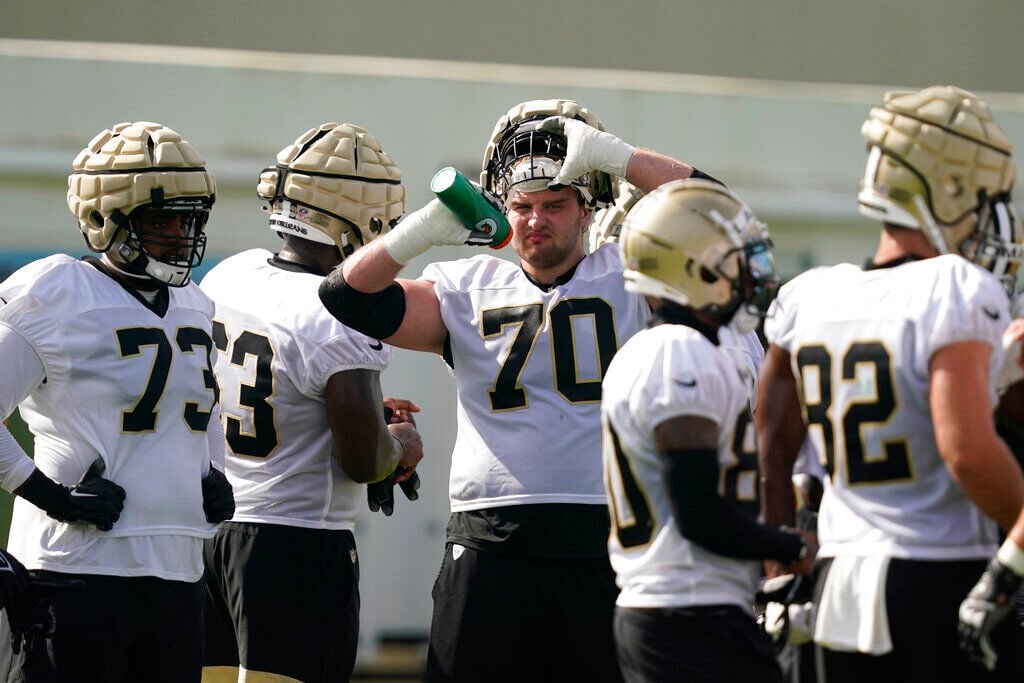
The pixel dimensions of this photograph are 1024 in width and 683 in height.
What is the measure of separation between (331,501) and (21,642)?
1.05 meters

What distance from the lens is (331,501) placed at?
14.4ft

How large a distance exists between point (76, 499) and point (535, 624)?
4.03ft

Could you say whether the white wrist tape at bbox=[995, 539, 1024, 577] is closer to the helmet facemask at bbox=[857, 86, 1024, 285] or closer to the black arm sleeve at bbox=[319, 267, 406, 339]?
the helmet facemask at bbox=[857, 86, 1024, 285]

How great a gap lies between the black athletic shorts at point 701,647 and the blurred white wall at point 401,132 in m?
3.93

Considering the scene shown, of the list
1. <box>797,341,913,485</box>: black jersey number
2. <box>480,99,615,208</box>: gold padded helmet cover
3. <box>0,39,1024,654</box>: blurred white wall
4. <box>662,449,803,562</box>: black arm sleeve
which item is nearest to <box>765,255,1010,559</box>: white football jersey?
<box>797,341,913,485</box>: black jersey number

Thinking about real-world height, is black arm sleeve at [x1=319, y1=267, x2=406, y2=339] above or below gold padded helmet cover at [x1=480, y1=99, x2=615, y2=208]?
below

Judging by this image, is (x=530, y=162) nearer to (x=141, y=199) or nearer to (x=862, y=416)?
(x=141, y=199)

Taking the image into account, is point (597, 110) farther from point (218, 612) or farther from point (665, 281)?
point (665, 281)

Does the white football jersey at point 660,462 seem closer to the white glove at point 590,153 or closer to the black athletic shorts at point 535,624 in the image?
the black athletic shorts at point 535,624

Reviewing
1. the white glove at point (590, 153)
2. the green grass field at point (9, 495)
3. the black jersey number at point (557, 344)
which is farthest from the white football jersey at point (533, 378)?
the green grass field at point (9, 495)

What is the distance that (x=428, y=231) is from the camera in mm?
3775

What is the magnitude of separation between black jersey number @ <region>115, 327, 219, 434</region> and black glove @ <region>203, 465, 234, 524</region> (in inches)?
5.8

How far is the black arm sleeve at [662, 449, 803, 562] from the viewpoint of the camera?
9.46ft

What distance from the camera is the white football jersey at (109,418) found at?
3756 millimetres
